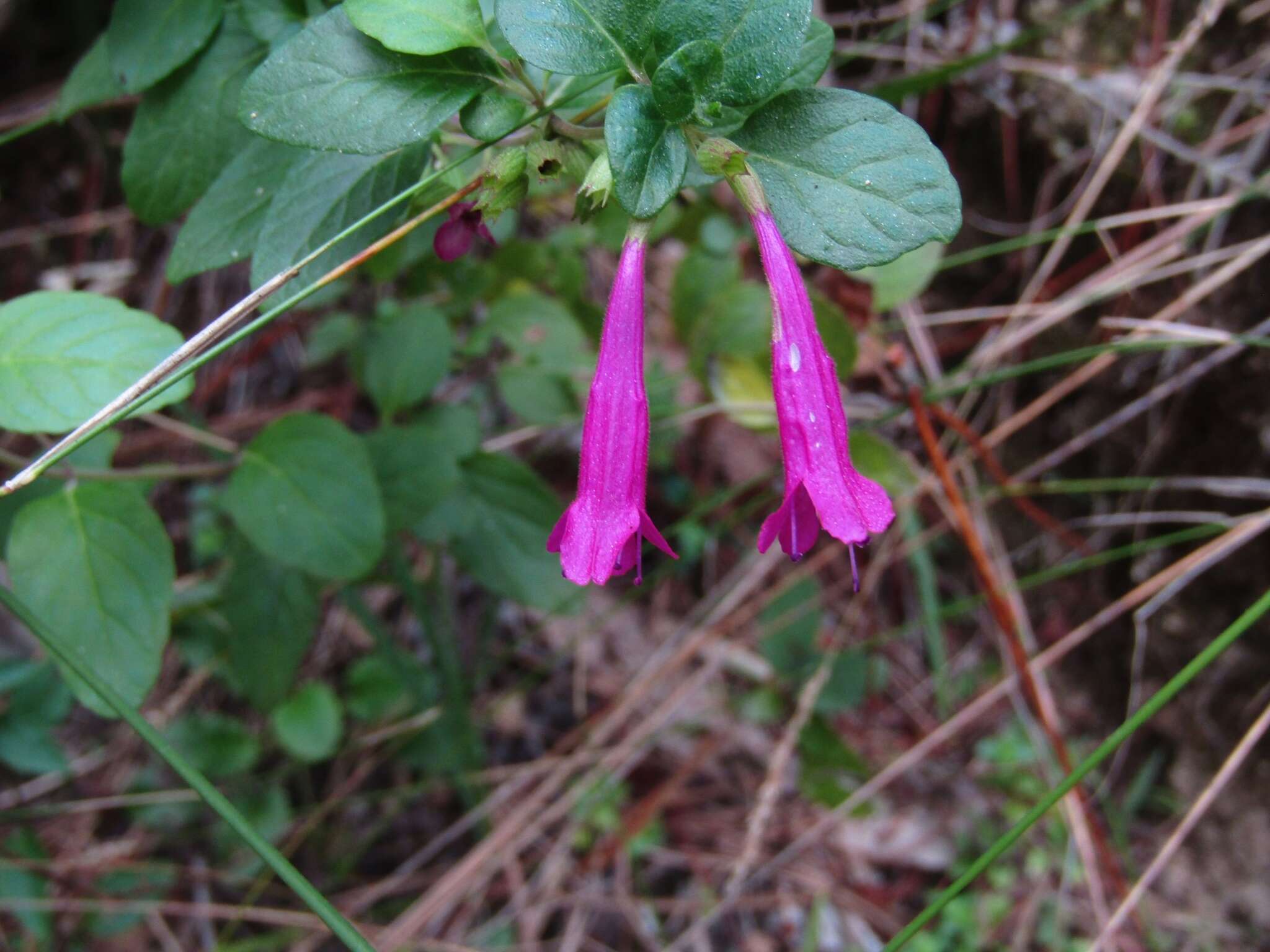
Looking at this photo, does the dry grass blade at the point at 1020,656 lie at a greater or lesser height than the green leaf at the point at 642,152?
lesser

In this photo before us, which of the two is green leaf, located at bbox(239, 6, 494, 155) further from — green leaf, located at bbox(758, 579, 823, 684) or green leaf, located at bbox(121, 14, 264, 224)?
green leaf, located at bbox(758, 579, 823, 684)

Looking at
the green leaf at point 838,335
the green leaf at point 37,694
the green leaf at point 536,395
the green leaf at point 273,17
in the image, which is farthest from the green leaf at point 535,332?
the green leaf at point 37,694

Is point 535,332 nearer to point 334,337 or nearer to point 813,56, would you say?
point 334,337

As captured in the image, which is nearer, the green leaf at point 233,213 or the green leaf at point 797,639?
the green leaf at point 233,213

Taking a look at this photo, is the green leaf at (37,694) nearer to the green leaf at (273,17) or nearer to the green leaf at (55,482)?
the green leaf at (55,482)

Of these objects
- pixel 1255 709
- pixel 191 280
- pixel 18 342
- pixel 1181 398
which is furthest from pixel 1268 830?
pixel 191 280

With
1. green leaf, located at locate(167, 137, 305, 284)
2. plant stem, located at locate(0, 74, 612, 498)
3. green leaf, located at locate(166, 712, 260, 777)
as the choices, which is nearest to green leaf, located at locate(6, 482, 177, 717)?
plant stem, located at locate(0, 74, 612, 498)

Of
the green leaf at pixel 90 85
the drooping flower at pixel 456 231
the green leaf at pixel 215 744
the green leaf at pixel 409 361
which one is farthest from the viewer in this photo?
the green leaf at pixel 215 744

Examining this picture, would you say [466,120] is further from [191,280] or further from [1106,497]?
[191,280]
